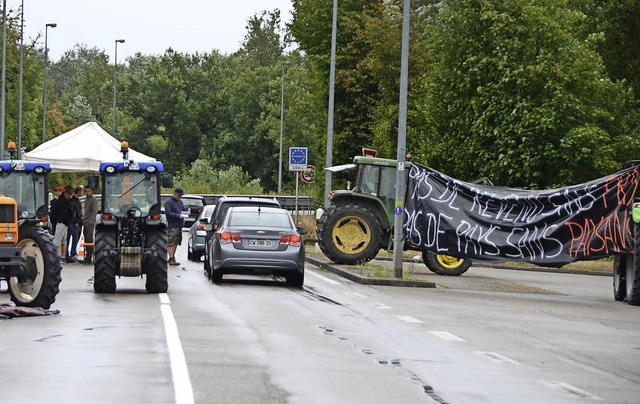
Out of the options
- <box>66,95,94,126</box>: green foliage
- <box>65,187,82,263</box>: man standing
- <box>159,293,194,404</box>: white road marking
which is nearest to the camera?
<box>159,293,194,404</box>: white road marking

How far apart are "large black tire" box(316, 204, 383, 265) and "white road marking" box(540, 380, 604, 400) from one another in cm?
2086

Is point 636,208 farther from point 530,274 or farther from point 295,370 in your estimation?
point 295,370

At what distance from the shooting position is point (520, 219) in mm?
29328

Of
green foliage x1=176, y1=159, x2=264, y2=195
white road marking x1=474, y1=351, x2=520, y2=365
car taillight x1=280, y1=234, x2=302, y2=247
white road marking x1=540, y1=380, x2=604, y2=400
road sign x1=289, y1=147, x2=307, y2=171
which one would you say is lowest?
white road marking x1=474, y1=351, x2=520, y2=365

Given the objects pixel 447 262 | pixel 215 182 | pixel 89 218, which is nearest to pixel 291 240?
pixel 447 262

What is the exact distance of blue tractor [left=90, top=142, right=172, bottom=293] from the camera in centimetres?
2322

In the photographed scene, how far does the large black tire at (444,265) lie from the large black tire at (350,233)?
Result: 125 centimetres

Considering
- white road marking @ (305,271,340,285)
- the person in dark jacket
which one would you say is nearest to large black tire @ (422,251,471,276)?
white road marking @ (305,271,340,285)

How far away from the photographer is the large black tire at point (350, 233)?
3362 centimetres

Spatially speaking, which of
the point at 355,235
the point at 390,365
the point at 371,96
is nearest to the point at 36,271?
the point at 390,365

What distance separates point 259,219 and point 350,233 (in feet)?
24.5

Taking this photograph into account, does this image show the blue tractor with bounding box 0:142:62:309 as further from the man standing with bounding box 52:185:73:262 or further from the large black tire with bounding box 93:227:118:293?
the man standing with bounding box 52:185:73:262

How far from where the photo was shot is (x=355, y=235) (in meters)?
34.0

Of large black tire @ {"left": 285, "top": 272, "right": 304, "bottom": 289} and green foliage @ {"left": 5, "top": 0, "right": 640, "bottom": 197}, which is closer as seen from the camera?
large black tire @ {"left": 285, "top": 272, "right": 304, "bottom": 289}
